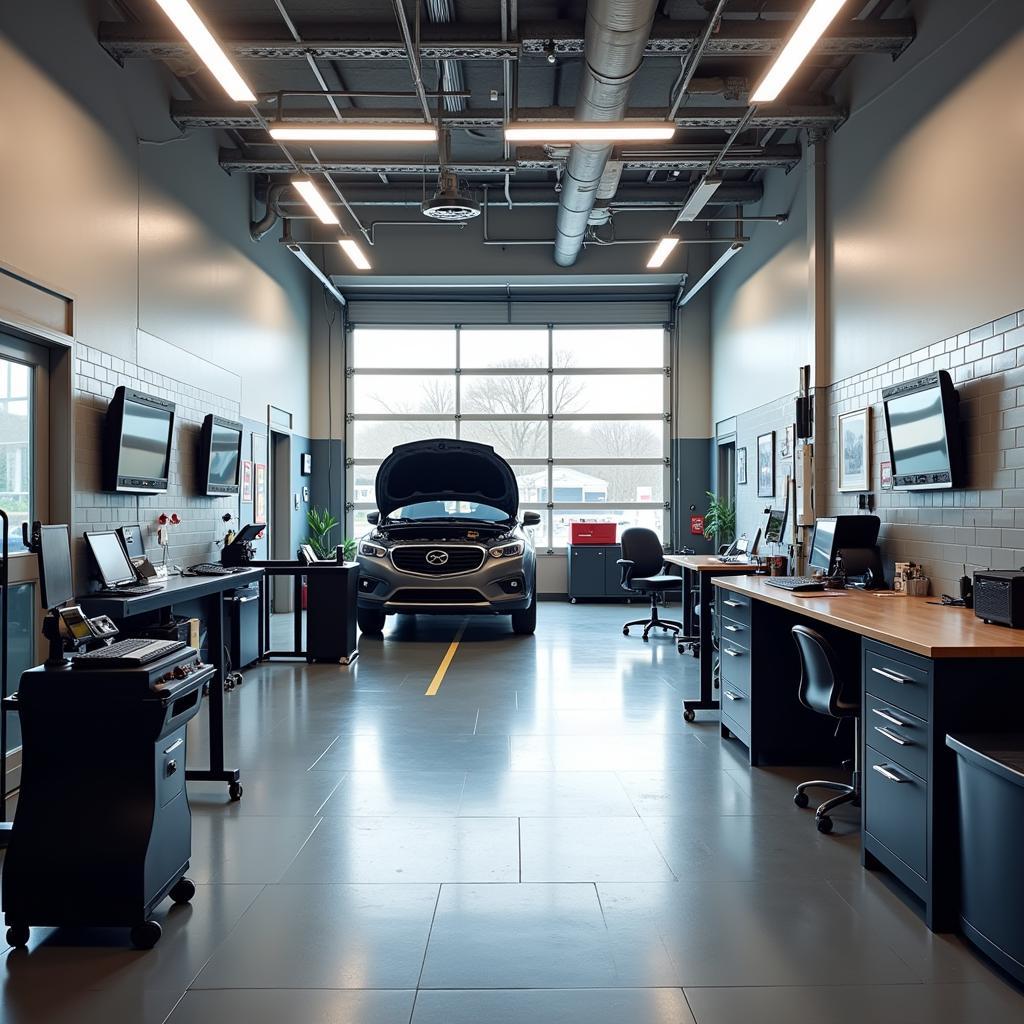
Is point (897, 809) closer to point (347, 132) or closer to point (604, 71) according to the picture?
point (604, 71)

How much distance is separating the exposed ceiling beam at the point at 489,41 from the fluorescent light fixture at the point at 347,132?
70cm

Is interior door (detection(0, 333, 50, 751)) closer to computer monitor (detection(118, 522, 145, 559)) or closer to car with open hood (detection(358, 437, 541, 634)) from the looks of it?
computer monitor (detection(118, 522, 145, 559))

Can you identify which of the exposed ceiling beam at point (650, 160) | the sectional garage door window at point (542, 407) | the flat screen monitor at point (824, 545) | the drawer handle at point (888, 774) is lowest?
the drawer handle at point (888, 774)

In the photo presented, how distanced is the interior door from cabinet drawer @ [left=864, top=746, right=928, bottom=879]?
3.99m

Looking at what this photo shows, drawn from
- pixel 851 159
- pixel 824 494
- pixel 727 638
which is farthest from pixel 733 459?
pixel 727 638

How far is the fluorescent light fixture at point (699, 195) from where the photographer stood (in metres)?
8.00

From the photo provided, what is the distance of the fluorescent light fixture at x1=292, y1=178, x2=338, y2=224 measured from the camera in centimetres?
746

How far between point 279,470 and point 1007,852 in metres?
9.98

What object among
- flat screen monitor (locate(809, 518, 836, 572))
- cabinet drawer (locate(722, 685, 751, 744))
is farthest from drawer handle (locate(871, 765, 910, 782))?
flat screen monitor (locate(809, 518, 836, 572))

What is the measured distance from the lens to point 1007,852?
2.38 meters

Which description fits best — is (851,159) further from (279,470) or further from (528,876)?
(279,470)

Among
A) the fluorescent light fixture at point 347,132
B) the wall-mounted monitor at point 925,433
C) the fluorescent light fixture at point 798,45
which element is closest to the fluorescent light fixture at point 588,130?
the fluorescent light fixture at point 347,132

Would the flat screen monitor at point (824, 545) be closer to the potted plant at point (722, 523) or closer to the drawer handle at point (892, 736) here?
the drawer handle at point (892, 736)

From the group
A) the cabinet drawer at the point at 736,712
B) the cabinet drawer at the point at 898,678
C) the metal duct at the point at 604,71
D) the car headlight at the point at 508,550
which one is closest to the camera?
the cabinet drawer at the point at 898,678
